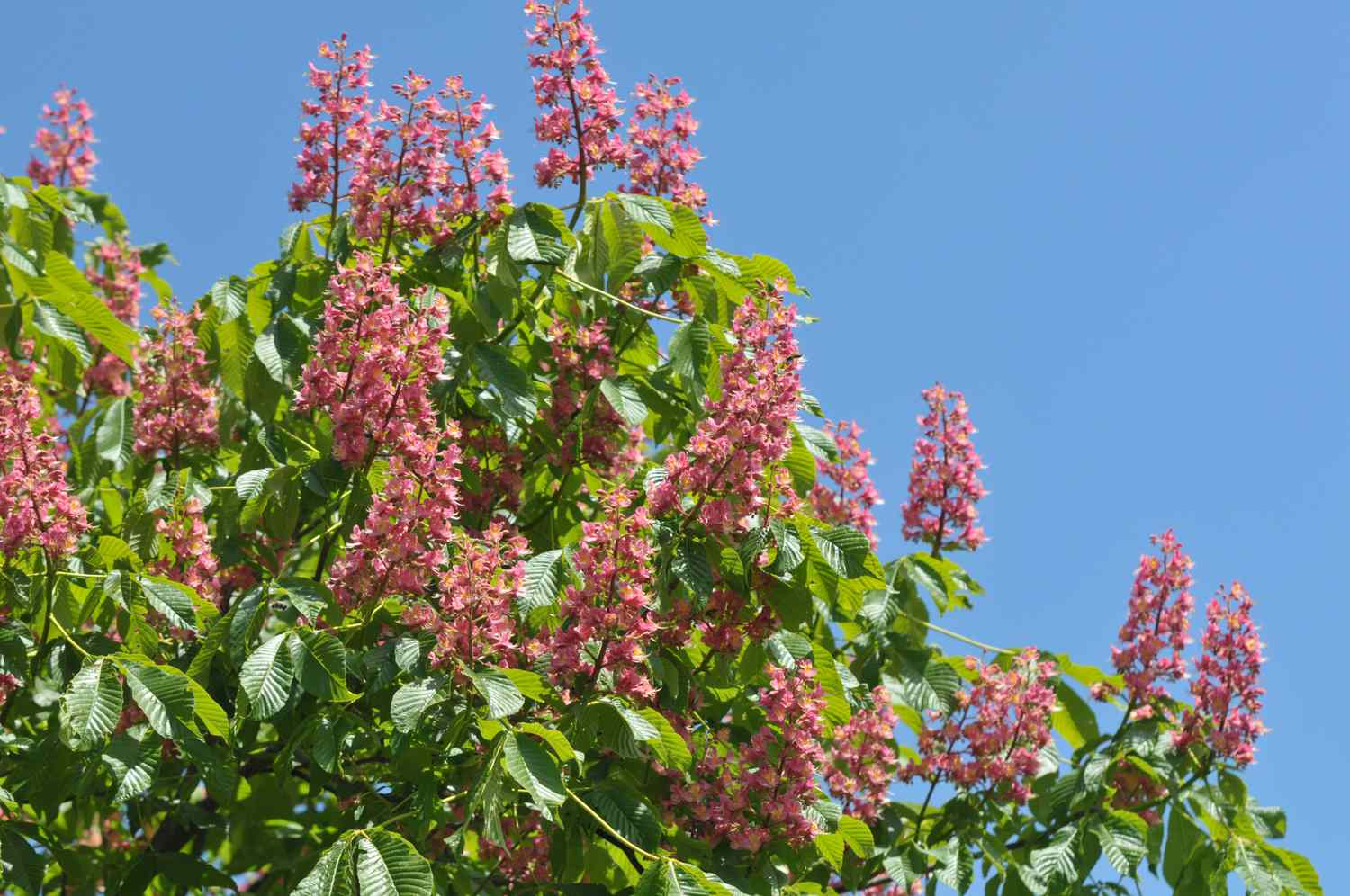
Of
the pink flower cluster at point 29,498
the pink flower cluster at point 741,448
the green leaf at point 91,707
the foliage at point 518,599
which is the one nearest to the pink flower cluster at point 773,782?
the foliage at point 518,599

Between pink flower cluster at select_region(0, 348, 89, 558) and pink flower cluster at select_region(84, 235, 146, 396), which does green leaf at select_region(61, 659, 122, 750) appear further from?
pink flower cluster at select_region(84, 235, 146, 396)

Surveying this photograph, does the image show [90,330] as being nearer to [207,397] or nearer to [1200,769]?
[207,397]

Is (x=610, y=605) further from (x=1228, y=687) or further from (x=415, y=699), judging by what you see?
(x=1228, y=687)

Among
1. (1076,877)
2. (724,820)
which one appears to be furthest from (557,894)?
(1076,877)

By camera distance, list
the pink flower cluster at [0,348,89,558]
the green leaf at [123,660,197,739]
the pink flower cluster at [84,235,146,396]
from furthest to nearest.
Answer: the pink flower cluster at [84,235,146,396]
the pink flower cluster at [0,348,89,558]
the green leaf at [123,660,197,739]

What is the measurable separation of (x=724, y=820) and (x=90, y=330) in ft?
9.36

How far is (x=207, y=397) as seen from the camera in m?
4.95

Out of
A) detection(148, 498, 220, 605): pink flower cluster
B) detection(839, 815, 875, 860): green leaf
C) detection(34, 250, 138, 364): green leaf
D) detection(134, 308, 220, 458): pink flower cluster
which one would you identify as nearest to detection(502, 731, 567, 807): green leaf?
detection(839, 815, 875, 860): green leaf

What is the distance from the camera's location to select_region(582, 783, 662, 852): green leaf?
3617 mm

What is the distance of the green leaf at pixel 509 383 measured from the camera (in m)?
4.23

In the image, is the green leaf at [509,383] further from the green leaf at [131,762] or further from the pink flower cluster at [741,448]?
the green leaf at [131,762]

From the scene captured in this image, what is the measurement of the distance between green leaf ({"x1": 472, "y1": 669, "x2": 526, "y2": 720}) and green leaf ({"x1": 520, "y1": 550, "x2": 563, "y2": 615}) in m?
0.40

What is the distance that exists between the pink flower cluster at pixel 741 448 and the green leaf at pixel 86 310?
2.37 m

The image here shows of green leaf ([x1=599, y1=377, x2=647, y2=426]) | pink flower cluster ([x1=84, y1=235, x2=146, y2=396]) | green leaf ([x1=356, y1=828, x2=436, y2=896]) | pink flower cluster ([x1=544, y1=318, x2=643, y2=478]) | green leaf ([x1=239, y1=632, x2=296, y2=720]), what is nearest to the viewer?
green leaf ([x1=356, y1=828, x2=436, y2=896])
